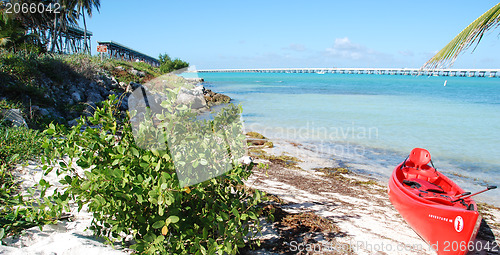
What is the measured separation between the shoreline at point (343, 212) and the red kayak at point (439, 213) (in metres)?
0.21

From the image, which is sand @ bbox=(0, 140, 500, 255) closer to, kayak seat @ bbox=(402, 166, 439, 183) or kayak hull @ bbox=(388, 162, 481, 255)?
kayak hull @ bbox=(388, 162, 481, 255)

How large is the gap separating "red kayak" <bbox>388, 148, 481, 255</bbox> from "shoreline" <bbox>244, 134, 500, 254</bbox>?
206 millimetres

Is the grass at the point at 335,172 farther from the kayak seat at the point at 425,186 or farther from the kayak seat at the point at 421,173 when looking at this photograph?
the kayak seat at the point at 425,186

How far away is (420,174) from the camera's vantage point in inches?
299

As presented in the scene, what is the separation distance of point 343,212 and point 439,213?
5.31 feet

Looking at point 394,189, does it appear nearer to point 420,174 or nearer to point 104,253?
point 420,174

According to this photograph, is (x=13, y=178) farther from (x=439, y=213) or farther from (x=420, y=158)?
(x=420, y=158)

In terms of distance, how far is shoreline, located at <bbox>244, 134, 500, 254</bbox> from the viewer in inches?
180

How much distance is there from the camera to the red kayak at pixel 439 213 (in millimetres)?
4785

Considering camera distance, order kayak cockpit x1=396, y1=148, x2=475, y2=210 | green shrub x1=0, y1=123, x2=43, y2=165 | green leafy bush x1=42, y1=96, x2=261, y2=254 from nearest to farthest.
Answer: green leafy bush x1=42, y1=96, x2=261, y2=254 < green shrub x1=0, y1=123, x2=43, y2=165 < kayak cockpit x1=396, y1=148, x2=475, y2=210

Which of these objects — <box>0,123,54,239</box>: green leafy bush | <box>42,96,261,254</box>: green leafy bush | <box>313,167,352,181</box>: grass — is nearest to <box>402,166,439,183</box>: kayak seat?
<box>313,167,352,181</box>: grass

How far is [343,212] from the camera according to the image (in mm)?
5953

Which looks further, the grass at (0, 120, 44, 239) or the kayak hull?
the kayak hull

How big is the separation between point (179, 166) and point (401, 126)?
21.0 metres
